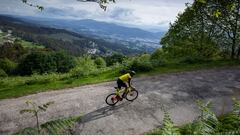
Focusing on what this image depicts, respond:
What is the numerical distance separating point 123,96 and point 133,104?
0.70 metres

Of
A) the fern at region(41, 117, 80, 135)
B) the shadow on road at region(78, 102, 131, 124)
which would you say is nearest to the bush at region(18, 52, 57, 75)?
the shadow on road at region(78, 102, 131, 124)

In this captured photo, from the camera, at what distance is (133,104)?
17.3 meters

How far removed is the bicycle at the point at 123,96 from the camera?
17131mm

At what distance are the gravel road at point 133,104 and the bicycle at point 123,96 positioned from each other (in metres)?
0.29

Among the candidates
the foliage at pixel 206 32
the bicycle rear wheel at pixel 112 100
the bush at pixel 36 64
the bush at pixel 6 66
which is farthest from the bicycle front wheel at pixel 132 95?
the bush at pixel 6 66

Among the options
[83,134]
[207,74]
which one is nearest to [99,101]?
[83,134]

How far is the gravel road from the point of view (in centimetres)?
1433

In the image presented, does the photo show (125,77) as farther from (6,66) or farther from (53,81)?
(6,66)

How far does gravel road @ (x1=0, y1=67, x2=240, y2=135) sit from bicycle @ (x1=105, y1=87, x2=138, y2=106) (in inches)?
11.3

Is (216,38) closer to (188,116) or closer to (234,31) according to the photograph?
(234,31)

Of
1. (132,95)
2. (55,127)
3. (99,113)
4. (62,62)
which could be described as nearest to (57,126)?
(55,127)

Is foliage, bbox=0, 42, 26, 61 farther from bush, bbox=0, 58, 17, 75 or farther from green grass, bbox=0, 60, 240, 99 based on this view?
green grass, bbox=0, 60, 240, 99

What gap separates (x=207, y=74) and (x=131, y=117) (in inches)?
464

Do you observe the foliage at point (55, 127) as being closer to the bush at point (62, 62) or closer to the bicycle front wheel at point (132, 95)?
the bicycle front wheel at point (132, 95)
